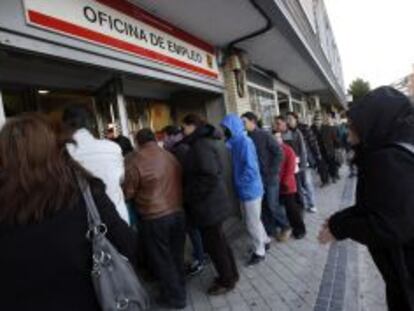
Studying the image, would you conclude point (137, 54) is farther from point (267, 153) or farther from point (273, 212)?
point (273, 212)

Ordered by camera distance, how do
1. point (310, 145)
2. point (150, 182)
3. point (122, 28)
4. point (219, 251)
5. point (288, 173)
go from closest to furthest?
point (150, 182) → point (219, 251) → point (122, 28) → point (288, 173) → point (310, 145)

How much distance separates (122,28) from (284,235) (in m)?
3.67

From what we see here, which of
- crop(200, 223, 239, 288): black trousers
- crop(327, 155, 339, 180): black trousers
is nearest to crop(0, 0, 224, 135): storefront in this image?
crop(200, 223, 239, 288): black trousers

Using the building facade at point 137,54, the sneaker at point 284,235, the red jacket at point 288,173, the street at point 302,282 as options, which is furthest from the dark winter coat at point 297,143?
the street at point 302,282

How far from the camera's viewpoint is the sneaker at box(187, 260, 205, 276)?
6.08m

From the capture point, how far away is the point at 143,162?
4750 millimetres

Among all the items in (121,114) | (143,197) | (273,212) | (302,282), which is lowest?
(302,282)

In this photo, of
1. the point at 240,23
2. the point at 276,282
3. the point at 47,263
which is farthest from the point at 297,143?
the point at 47,263

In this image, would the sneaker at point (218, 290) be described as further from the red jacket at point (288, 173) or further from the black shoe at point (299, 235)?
the red jacket at point (288, 173)

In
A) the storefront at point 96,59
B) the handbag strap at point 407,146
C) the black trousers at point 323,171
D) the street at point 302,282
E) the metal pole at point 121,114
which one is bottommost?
the street at point 302,282

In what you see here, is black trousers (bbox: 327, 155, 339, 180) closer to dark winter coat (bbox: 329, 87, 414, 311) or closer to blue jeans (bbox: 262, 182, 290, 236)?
blue jeans (bbox: 262, 182, 290, 236)

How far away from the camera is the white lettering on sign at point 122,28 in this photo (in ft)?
14.0

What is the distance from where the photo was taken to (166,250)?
486cm

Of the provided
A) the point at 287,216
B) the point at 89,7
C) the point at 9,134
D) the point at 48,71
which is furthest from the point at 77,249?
the point at 287,216
